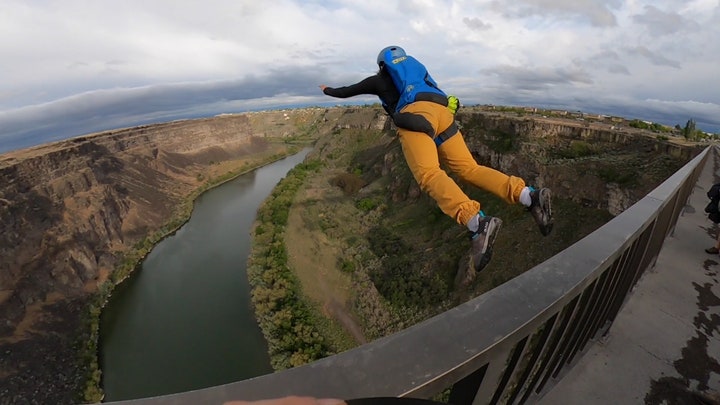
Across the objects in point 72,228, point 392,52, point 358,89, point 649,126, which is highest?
point 392,52

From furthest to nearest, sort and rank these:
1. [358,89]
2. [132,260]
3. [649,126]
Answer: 1. [132,260]
2. [649,126]
3. [358,89]

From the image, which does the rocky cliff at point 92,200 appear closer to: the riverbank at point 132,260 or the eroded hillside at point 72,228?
the eroded hillside at point 72,228

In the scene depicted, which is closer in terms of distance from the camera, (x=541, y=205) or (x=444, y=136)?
(x=541, y=205)

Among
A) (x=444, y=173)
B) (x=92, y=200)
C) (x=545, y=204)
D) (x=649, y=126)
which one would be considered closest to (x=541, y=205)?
(x=545, y=204)

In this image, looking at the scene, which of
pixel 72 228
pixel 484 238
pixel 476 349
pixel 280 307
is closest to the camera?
pixel 476 349

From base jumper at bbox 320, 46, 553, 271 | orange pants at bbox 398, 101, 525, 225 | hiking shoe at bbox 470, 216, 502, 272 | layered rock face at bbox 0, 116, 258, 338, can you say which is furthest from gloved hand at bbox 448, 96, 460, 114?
layered rock face at bbox 0, 116, 258, 338

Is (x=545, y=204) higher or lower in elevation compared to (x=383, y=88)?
lower

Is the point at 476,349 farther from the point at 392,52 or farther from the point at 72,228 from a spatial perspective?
the point at 72,228

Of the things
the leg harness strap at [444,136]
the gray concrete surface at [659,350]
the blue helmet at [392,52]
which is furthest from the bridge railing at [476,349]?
the blue helmet at [392,52]
